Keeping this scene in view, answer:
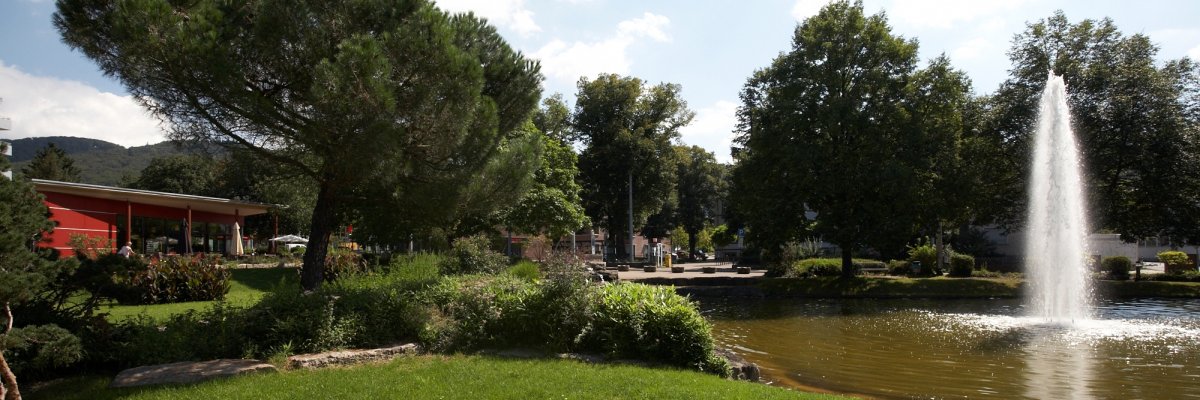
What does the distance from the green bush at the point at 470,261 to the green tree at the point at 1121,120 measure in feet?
78.7

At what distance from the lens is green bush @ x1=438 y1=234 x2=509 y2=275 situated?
15.9 m

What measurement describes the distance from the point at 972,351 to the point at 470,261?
11.0 m

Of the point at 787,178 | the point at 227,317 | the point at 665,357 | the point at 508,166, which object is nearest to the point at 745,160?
the point at 787,178

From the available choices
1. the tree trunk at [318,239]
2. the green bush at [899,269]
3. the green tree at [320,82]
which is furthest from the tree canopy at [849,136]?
the tree trunk at [318,239]

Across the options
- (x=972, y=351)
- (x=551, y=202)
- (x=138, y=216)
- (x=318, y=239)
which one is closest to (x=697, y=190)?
(x=551, y=202)

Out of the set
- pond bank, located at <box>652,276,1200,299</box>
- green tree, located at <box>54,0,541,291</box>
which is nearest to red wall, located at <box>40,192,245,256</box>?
green tree, located at <box>54,0,541,291</box>

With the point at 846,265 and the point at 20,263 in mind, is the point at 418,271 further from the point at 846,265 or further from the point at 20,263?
the point at 846,265

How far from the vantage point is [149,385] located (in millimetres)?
6832

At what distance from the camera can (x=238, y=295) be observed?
14711mm

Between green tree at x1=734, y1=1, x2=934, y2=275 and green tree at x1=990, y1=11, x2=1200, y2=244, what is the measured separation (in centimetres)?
521

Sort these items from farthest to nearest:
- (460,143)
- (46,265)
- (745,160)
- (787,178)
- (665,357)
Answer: (745,160)
(787,178)
(460,143)
(665,357)
(46,265)

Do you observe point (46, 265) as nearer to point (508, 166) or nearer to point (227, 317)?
point (227, 317)

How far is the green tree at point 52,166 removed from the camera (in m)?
54.5

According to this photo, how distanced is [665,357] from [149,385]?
19.0 ft
